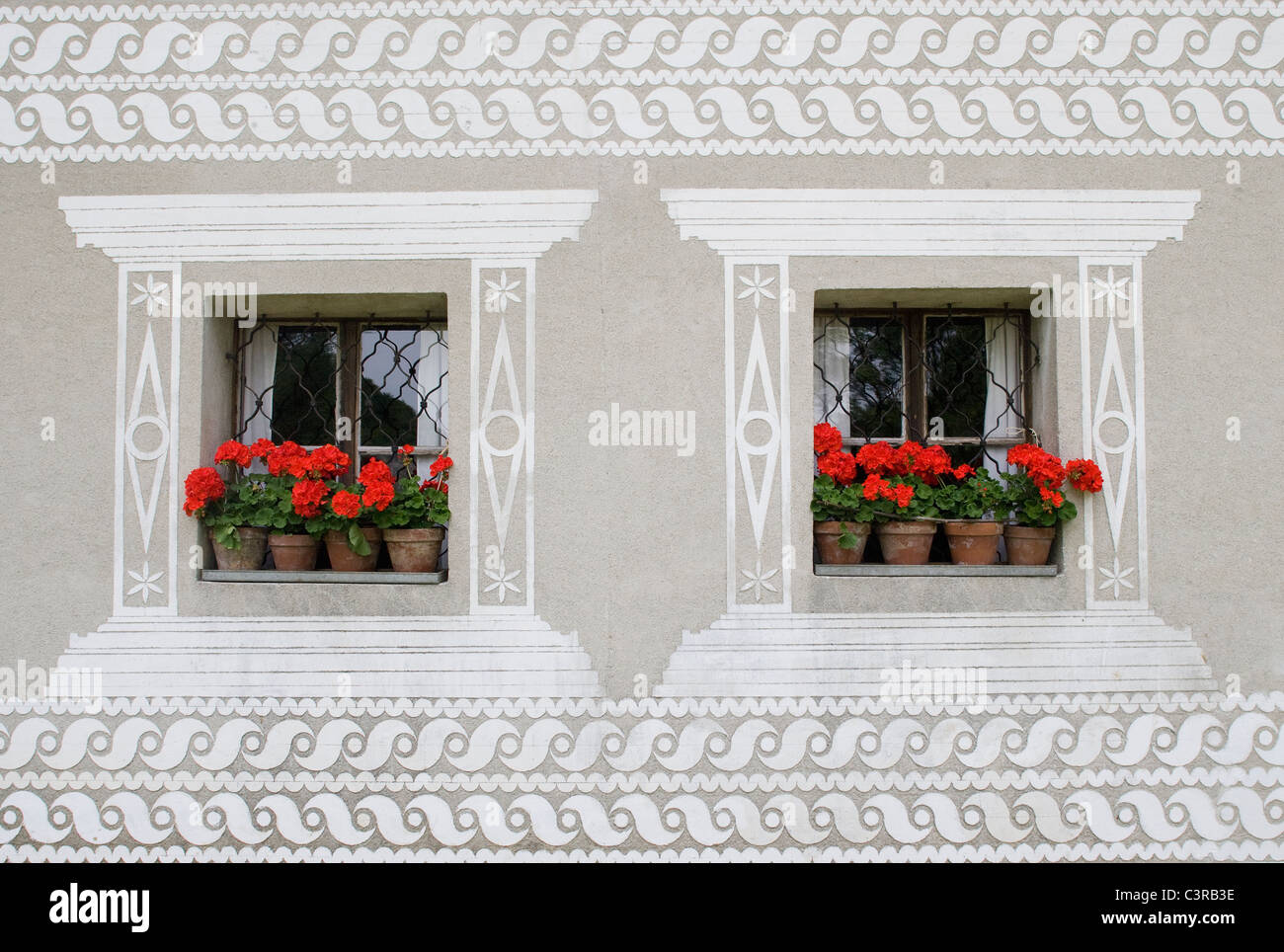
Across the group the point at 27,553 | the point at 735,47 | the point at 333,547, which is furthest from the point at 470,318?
the point at 27,553

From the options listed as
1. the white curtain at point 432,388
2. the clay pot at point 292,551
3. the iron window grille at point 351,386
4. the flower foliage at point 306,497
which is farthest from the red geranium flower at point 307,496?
the white curtain at point 432,388

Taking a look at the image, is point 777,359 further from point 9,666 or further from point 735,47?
point 9,666

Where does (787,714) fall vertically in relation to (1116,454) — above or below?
below

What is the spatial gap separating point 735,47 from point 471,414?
1877 mm

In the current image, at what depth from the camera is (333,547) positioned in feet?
13.6

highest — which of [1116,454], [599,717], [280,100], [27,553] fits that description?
[280,100]

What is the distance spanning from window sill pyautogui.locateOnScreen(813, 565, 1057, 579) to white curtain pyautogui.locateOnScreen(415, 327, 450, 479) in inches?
70.1

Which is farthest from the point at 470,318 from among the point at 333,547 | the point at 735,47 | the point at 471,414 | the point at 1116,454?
the point at 1116,454

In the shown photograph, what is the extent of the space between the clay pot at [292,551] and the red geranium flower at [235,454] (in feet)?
1.06

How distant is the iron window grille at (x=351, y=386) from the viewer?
176 inches

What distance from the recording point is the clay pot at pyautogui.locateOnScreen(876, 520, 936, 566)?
4.07 meters

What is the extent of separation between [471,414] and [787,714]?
176 centimetres

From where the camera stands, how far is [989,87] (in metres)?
4.14
